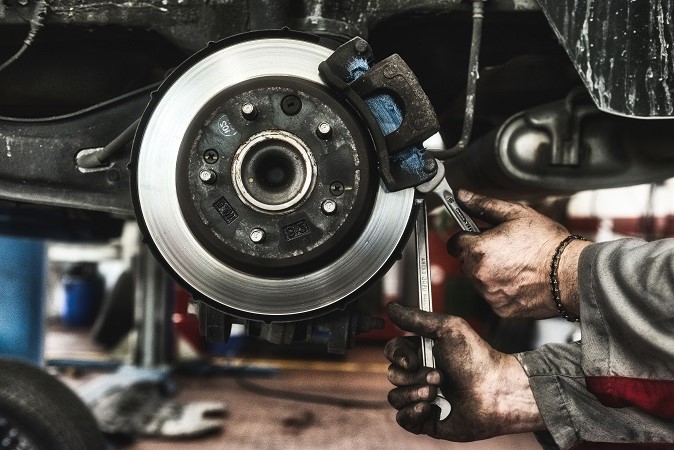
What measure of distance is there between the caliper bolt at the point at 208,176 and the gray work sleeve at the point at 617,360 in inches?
15.1

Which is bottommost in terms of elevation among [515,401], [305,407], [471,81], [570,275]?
[305,407]

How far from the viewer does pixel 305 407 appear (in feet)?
7.20

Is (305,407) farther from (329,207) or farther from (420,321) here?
(329,207)

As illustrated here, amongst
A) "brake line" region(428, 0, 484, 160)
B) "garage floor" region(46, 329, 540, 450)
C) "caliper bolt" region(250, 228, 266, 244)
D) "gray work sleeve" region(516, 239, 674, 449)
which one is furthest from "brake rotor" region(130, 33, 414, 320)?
"garage floor" region(46, 329, 540, 450)

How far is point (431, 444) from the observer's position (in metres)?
1.74

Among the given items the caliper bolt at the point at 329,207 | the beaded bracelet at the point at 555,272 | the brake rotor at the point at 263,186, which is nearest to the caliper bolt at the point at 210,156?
the brake rotor at the point at 263,186

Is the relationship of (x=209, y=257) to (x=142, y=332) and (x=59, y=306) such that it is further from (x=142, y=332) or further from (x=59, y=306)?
(x=59, y=306)

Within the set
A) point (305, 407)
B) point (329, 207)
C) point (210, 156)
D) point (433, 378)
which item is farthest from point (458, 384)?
point (305, 407)

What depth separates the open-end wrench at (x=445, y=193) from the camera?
26.5 inches

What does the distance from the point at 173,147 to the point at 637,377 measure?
507 mm

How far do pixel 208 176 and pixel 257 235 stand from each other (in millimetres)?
72

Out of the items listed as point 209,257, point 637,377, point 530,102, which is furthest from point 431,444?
point 209,257

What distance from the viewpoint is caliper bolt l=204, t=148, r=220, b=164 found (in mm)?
637

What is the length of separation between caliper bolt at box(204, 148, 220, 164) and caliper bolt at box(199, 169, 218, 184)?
0.01 metres
